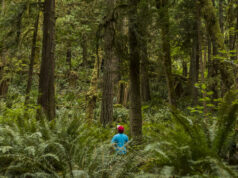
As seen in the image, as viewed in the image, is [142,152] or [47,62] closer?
[142,152]

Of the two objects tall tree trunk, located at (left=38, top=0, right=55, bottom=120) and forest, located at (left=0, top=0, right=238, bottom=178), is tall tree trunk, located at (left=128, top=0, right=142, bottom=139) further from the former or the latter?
tall tree trunk, located at (left=38, top=0, right=55, bottom=120)

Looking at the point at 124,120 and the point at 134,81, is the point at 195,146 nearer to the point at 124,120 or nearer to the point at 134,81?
the point at 134,81

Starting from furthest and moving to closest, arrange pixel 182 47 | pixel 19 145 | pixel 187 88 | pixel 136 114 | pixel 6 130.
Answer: pixel 187 88, pixel 182 47, pixel 136 114, pixel 6 130, pixel 19 145

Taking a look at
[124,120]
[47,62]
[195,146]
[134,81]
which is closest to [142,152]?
[195,146]

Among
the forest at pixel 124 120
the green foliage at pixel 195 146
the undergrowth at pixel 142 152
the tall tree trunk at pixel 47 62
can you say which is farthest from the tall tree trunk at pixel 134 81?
the tall tree trunk at pixel 47 62

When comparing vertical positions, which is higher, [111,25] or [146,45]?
[111,25]

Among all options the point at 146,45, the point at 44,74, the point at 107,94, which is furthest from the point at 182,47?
the point at 146,45

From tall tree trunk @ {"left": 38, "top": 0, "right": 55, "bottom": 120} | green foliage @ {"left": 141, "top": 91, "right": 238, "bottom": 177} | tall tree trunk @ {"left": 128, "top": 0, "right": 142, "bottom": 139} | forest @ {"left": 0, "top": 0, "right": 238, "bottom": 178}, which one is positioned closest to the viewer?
green foliage @ {"left": 141, "top": 91, "right": 238, "bottom": 177}

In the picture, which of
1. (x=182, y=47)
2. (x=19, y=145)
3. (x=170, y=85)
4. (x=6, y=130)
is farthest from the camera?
(x=182, y=47)

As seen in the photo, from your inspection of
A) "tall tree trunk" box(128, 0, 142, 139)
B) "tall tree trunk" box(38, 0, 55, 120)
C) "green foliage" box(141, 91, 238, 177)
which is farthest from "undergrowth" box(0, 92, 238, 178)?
"tall tree trunk" box(38, 0, 55, 120)

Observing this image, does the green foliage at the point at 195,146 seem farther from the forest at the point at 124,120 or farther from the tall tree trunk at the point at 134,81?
the tall tree trunk at the point at 134,81

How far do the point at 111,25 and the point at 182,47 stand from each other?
13.8m

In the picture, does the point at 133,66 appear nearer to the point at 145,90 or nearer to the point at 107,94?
the point at 107,94

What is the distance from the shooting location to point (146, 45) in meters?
6.72
